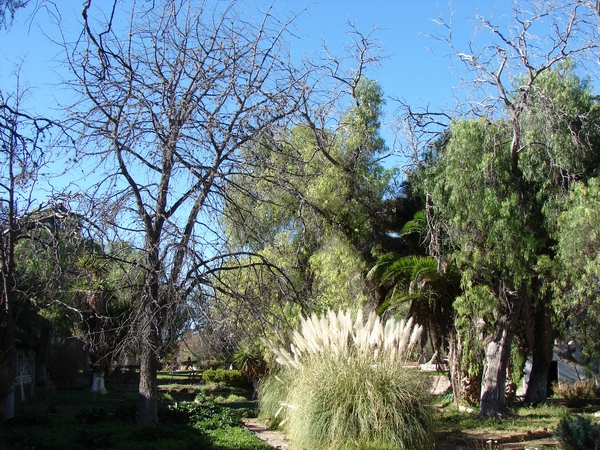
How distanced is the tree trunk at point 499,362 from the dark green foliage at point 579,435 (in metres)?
6.12

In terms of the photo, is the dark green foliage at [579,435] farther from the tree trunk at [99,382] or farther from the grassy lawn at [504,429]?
the tree trunk at [99,382]

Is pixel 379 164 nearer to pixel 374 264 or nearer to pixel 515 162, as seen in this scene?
pixel 374 264

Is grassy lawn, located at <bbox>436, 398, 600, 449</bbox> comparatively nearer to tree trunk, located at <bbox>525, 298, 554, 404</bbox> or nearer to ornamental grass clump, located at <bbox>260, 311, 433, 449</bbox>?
ornamental grass clump, located at <bbox>260, 311, 433, 449</bbox>

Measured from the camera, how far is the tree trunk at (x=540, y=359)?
16.2 meters

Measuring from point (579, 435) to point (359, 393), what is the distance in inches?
107

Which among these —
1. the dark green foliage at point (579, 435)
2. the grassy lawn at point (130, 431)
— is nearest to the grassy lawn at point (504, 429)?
the dark green foliage at point (579, 435)

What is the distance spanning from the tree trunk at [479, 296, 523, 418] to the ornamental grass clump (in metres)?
5.30

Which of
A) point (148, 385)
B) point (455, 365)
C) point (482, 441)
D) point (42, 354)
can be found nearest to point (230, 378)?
point (42, 354)

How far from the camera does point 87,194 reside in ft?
27.6

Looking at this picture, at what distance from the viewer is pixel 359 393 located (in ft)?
26.6

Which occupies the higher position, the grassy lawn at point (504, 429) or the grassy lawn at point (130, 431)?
the grassy lawn at point (130, 431)

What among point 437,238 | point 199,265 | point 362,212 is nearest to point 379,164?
point 362,212

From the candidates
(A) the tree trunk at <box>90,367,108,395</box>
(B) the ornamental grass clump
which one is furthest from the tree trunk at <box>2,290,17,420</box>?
(A) the tree trunk at <box>90,367,108,395</box>

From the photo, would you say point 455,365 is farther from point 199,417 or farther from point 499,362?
point 199,417
